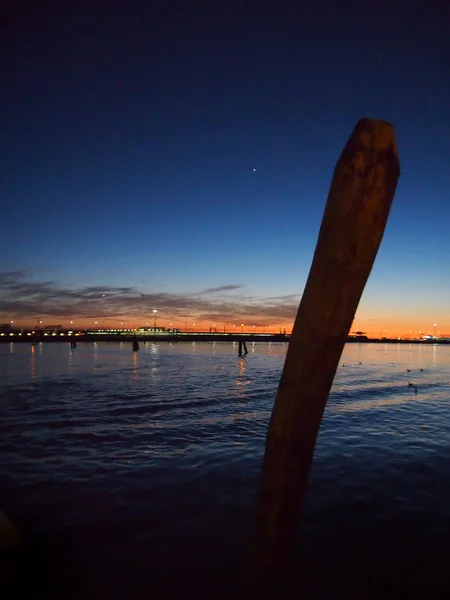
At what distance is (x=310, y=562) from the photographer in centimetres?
606

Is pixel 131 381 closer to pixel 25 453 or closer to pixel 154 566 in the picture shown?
pixel 25 453

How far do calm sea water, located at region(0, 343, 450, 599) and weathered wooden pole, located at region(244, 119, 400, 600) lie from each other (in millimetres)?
3677

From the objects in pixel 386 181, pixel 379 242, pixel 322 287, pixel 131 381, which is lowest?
pixel 131 381

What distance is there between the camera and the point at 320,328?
2.36 meters

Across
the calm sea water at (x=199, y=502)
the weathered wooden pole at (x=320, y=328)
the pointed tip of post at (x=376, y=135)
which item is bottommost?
the calm sea water at (x=199, y=502)

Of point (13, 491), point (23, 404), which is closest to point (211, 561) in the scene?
Answer: point (13, 491)

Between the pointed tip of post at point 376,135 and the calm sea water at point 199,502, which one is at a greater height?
the pointed tip of post at point 376,135

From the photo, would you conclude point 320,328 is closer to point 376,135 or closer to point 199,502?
point 376,135

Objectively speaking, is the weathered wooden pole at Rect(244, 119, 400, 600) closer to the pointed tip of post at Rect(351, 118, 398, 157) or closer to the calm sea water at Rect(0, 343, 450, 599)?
the pointed tip of post at Rect(351, 118, 398, 157)

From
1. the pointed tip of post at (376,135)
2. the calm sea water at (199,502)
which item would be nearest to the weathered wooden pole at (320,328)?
the pointed tip of post at (376,135)

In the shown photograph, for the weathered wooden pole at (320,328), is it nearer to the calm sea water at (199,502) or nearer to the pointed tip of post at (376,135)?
the pointed tip of post at (376,135)

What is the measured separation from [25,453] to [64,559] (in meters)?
6.54

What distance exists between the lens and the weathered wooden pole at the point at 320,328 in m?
2.23

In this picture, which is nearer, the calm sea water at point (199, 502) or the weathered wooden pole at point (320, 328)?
the weathered wooden pole at point (320, 328)
